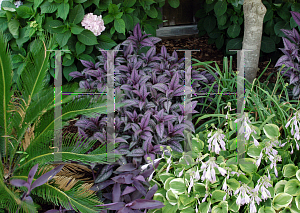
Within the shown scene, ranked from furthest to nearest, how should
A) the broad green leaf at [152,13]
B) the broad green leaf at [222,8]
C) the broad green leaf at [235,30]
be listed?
the broad green leaf at [235,30]
the broad green leaf at [222,8]
the broad green leaf at [152,13]

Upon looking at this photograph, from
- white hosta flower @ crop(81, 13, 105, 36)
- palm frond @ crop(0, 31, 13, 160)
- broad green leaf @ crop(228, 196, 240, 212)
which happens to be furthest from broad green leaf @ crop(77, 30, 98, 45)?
broad green leaf @ crop(228, 196, 240, 212)

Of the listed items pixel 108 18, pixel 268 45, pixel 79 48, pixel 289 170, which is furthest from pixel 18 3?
pixel 268 45

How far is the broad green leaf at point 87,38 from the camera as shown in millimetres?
2230

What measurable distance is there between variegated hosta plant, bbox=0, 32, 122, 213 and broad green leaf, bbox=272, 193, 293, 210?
2.86 ft

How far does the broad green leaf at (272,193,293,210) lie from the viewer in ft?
4.48

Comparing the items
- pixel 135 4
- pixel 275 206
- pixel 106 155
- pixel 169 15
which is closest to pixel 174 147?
pixel 106 155

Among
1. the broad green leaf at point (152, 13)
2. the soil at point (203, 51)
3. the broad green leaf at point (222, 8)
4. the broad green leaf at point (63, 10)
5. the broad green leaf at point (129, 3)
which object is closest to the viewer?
the broad green leaf at point (63, 10)

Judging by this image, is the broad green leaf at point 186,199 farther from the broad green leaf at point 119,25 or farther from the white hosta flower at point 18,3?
the white hosta flower at point 18,3

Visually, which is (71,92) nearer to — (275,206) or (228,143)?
(228,143)

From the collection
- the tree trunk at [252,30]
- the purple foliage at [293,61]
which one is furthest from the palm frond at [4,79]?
the purple foliage at [293,61]

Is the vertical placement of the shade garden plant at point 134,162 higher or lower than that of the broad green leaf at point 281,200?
higher

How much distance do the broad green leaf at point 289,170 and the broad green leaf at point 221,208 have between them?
369 mm

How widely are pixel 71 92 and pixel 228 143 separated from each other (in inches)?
37.4

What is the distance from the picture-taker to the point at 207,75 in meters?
2.32
